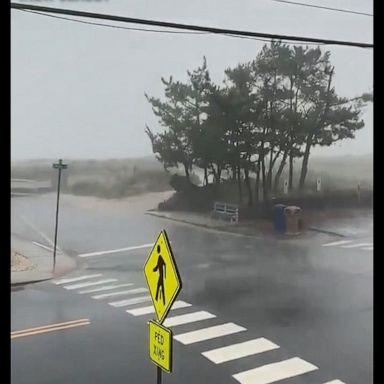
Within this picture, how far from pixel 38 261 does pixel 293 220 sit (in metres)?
3.03

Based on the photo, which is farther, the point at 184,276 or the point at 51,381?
the point at 184,276

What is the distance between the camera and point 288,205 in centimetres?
594

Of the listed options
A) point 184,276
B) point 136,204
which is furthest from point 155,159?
point 184,276

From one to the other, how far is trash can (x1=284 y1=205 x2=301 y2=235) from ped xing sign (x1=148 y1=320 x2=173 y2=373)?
4.40 meters

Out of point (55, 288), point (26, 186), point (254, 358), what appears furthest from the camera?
point (26, 186)

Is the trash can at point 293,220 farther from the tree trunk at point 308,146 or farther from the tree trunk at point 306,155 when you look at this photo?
the tree trunk at point 306,155

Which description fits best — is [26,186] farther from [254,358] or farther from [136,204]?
[254,358]

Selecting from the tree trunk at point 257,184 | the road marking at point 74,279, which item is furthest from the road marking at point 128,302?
the tree trunk at point 257,184

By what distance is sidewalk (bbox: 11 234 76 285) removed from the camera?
4.16 meters

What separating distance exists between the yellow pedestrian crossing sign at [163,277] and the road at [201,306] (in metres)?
0.86

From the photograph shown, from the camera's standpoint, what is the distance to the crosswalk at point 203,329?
2557 mm

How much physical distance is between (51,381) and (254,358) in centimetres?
107

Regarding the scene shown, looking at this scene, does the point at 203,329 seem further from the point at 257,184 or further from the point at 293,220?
the point at 293,220

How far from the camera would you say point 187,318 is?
11.1 feet
